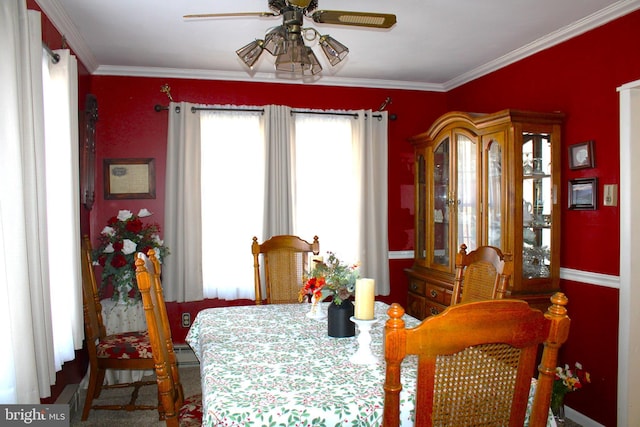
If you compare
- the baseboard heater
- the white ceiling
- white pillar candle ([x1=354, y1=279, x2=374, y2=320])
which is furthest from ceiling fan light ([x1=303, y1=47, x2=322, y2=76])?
the baseboard heater

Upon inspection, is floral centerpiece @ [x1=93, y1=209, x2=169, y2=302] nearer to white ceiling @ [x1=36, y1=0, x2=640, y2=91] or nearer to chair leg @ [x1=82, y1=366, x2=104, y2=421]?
chair leg @ [x1=82, y1=366, x2=104, y2=421]

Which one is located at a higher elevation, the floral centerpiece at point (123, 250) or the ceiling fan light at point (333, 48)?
the ceiling fan light at point (333, 48)

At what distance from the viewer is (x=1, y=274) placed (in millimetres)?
1902

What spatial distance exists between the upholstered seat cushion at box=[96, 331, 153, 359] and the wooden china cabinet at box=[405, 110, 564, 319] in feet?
7.09

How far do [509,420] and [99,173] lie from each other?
3.70 meters

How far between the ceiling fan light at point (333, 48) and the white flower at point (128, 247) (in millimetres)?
2126

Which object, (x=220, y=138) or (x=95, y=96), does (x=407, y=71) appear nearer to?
(x=220, y=138)

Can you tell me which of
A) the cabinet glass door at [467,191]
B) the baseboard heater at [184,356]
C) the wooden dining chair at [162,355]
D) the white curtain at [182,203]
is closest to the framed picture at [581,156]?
the cabinet glass door at [467,191]

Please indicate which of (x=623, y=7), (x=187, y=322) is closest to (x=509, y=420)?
(x=623, y=7)

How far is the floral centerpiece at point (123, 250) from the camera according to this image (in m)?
3.48

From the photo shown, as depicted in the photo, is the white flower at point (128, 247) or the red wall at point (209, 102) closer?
the white flower at point (128, 247)

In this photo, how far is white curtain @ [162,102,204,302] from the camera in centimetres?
398

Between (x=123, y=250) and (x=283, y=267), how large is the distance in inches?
48.1

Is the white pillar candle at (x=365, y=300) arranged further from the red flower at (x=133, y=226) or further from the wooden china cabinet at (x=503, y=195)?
the red flower at (x=133, y=226)
